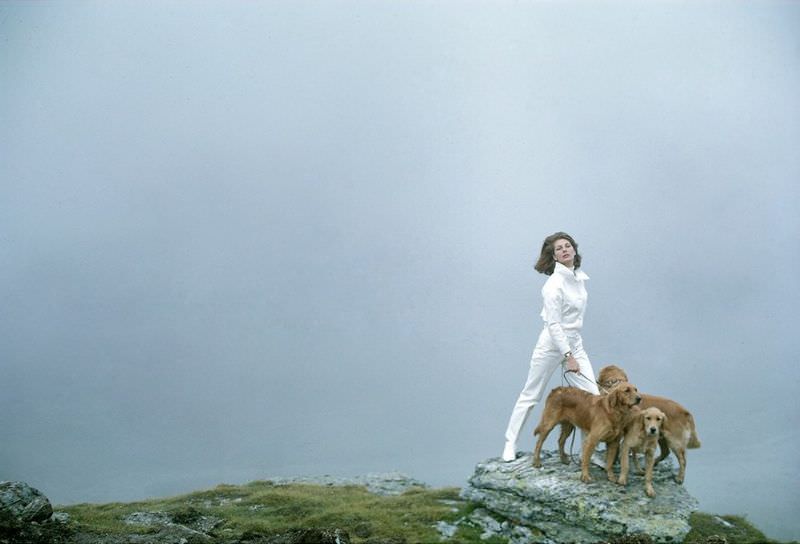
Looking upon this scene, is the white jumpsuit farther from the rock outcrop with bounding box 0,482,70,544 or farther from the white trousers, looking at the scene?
the rock outcrop with bounding box 0,482,70,544

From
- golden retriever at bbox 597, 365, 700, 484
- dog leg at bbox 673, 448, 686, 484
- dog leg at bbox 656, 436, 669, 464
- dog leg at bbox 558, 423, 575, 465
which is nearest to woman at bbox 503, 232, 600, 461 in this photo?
dog leg at bbox 558, 423, 575, 465

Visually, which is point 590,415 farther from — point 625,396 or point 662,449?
point 662,449

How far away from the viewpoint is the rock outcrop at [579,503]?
11.4 meters

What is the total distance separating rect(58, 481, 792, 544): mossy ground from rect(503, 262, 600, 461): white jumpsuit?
9.73 feet

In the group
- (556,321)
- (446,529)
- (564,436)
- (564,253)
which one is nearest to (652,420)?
(564,436)

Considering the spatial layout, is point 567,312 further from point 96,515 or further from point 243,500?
point 96,515

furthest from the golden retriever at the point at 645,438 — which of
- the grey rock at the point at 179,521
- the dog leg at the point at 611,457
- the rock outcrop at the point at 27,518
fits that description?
the rock outcrop at the point at 27,518

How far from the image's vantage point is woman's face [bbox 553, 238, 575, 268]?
1326 cm

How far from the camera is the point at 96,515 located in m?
16.4

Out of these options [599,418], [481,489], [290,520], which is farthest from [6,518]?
[599,418]

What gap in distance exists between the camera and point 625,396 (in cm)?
1149

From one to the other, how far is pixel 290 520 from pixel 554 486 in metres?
6.89

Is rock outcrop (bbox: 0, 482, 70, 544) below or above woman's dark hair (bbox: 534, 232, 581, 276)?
below

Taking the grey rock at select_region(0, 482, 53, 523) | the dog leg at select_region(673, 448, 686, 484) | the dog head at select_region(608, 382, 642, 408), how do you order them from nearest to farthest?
the dog head at select_region(608, 382, 642, 408), the dog leg at select_region(673, 448, 686, 484), the grey rock at select_region(0, 482, 53, 523)
